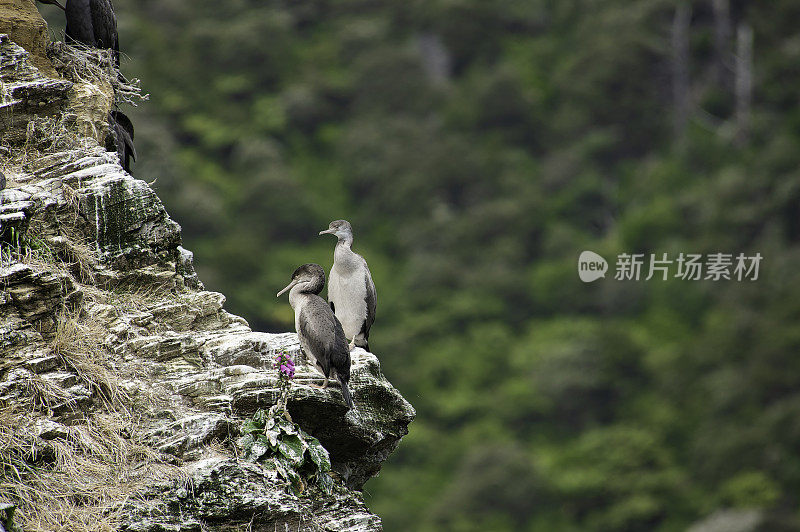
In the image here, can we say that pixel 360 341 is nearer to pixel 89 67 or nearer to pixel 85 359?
pixel 89 67

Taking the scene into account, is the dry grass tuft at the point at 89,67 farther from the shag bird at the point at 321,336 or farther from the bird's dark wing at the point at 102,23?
the shag bird at the point at 321,336

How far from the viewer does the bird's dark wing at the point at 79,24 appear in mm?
11070

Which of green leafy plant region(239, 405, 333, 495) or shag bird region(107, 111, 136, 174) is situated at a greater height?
shag bird region(107, 111, 136, 174)

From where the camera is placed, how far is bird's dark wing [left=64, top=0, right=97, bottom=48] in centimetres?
1107

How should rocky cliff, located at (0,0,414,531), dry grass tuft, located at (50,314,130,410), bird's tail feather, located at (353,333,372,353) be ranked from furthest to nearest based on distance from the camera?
bird's tail feather, located at (353,333,372,353), dry grass tuft, located at (50,314,130,410), rocky cliff, located at (0,0,414,531)

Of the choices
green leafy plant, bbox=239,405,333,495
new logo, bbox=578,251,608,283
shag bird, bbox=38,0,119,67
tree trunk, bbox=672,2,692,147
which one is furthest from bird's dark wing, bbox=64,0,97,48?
tree trunk, bbox=672,2,692,147

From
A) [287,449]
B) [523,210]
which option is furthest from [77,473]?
[523,210]

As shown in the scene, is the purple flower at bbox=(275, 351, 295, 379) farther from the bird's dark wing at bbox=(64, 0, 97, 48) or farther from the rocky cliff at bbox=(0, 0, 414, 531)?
the bird's dark wing at bbox=(64, 0, 97, 48)

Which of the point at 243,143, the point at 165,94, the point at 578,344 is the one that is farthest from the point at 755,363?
the point at 165,94

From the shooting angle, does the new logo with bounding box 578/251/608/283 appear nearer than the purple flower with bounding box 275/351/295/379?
No

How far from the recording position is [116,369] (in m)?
8.73

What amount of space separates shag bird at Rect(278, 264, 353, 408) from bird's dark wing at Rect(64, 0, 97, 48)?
131 inches

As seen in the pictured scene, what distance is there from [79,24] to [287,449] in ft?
16.3

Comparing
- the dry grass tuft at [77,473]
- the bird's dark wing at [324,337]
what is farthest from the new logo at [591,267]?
the dry grass tuft at [77,473]
